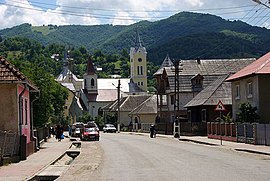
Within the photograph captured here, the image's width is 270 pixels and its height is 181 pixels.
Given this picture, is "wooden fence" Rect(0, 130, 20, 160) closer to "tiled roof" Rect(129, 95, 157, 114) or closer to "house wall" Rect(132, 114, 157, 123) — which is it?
"tiled roof" Rect(129, 95, 157, 114)

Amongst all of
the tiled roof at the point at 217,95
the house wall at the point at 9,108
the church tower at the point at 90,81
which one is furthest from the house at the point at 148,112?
the church tower at the point at 90,81

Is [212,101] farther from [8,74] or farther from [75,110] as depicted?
[75,110]

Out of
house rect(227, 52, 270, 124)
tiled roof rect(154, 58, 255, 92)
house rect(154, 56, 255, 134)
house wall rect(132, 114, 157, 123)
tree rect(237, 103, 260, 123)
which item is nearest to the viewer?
house rect(227, 52, 270, 124)

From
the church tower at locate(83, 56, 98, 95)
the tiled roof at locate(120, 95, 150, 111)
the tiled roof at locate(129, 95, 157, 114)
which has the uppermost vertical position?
the church tower at locate(83, 56, 98, 95)

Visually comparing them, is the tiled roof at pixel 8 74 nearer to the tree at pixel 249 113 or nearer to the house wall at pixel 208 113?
the tree at pixel 249 113

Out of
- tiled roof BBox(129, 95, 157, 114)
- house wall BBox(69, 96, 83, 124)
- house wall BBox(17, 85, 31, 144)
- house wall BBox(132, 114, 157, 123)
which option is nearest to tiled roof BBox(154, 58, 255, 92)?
tiled roof BBox(129, 95, 157, 114)

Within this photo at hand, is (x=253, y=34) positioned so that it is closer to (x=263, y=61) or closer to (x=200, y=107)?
(x=200, y=107)

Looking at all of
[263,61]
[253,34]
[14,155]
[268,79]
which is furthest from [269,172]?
[253,34]

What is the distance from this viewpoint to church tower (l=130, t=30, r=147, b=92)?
167625mm

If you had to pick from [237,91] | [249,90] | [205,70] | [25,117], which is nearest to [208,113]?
[237,91]

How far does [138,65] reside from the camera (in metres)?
170

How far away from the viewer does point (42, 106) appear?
140 feet

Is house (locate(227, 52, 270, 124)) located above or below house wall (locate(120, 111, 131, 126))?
above

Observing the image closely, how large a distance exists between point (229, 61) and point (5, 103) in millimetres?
56554
